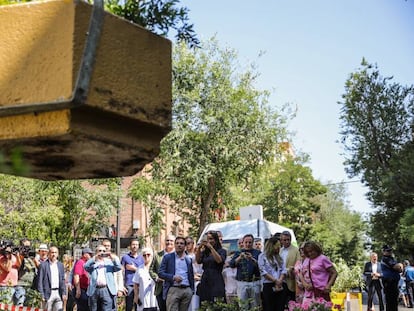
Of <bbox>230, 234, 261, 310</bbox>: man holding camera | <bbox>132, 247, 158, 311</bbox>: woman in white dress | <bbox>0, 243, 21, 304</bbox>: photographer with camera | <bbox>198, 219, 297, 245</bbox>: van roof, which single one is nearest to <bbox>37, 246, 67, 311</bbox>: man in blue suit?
<bbox>0, 243, 21, 304</bbox>: photographer with camera

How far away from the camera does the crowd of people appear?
30.1 feet

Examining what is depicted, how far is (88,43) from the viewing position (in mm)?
1199

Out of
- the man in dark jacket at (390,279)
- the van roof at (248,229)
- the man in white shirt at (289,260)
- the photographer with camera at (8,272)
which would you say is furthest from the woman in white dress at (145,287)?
the man in dark jacket at (390,279)

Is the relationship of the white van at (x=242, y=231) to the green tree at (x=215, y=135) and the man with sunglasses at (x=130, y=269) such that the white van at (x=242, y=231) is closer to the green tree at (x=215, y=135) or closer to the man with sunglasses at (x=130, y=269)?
the man with sunglasses at (x=130, y=269)

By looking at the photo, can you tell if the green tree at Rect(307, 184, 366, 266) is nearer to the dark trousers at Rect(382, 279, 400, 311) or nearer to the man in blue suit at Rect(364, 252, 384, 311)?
the man in blue suit at Rect(364, 252, 384, 311)

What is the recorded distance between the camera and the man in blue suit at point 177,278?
9.23 metres

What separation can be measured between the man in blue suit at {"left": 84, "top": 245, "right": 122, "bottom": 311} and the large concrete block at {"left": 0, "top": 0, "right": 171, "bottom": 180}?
30.6 feet

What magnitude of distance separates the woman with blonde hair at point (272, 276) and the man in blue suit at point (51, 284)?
165 inches

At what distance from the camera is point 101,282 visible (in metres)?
10.3

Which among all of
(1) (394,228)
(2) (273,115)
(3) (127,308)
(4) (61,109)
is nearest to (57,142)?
(4) (61,109)

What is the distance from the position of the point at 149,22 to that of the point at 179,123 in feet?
73.3

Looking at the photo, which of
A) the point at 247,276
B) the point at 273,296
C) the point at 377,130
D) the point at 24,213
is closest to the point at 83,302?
the point at 247,276

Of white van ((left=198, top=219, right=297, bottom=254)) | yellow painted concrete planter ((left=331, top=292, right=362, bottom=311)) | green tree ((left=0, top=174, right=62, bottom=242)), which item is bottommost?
yellow painted concrete planter ((left=331, top=292, right=362, bottom=311))

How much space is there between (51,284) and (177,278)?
349cm
